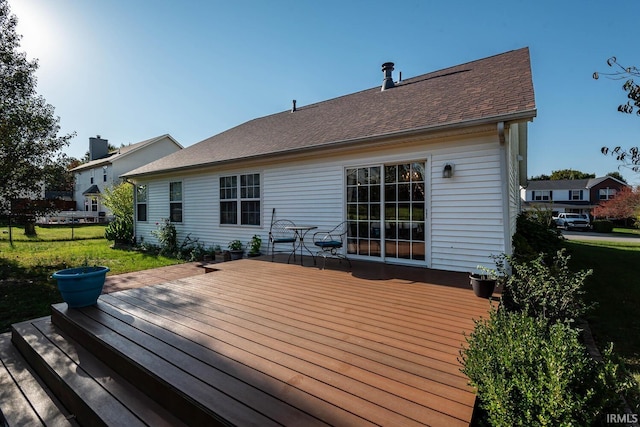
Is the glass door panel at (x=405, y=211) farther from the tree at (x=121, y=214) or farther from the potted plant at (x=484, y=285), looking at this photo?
the tree at (x=121, y=214)

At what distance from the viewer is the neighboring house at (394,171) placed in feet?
15.4

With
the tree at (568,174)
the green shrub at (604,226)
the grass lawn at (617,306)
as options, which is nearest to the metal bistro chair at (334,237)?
the grass lawn at (617,306)

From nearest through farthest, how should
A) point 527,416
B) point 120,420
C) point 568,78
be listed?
point 527,416
point 120,420
point 568,78

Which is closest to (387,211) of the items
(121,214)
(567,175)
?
(121,214)

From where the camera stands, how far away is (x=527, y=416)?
4.44ft

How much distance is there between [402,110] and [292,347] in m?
5.52

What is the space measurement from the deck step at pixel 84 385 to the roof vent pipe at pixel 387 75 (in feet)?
28.8

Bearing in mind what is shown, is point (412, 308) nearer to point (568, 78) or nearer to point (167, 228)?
point (568, 78)

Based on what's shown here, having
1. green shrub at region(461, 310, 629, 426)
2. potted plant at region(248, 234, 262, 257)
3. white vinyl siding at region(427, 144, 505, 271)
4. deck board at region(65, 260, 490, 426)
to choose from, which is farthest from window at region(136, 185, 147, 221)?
green shrub at region(461, 310, 629, 426)

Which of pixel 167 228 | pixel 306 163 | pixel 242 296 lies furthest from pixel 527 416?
pixel 167 228

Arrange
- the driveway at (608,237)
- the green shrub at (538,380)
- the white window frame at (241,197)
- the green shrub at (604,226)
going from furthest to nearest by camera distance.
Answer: the green shrub at (604,226) < the driveway at (608,237) < the white window frame at (241,197) < the green shrub at (538,380)

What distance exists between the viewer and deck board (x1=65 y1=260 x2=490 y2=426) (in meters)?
1.72

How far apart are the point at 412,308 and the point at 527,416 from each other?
1999mm

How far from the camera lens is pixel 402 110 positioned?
21.1 ft
